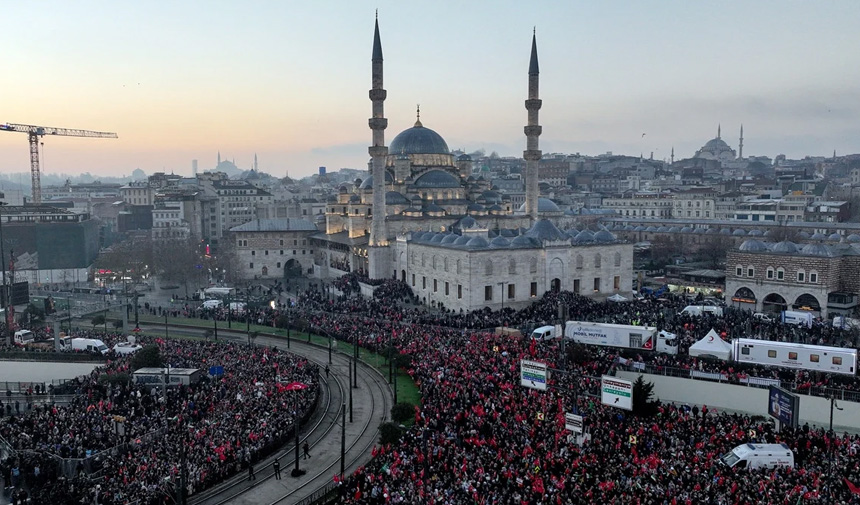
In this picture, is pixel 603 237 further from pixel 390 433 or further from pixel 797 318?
pixel 390 433

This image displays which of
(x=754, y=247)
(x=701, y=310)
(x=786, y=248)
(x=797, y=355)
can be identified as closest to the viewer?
(x=797, y=355)

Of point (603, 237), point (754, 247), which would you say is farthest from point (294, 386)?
point (754, 247)

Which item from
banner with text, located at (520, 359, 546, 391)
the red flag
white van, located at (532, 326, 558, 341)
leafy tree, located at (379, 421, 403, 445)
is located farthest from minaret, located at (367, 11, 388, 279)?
leafy tree, located at (379, 421, 403, 445)

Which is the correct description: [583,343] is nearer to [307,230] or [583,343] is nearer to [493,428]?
[493,428]

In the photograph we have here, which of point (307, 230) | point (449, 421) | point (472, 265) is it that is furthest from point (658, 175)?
point (449, 421)

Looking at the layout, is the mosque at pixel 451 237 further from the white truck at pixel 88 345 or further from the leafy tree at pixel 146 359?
the white truck at pixel 88 345

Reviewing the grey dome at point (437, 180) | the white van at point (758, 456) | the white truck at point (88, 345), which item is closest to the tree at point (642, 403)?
the white van at point (758, 456)
